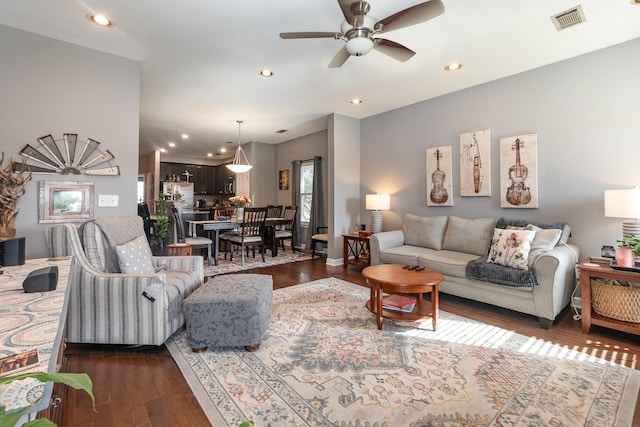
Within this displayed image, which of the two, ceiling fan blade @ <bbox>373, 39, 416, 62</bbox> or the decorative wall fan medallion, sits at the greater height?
ceiling fan blade @ <bbox>373, 39, 416, 62</bbox>

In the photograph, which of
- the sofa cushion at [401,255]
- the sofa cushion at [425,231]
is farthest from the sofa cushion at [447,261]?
the sofa cushion at [425,231]

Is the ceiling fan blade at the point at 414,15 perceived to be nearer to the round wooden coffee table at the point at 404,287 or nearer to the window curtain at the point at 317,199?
the round wooden coffee table at the point at 404,287

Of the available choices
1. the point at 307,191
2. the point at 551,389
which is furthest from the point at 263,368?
the point at 307,191

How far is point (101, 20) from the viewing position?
2.52 meters

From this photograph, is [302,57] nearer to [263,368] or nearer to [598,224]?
[263,368]

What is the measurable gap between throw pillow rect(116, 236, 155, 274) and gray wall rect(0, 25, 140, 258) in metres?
0.88

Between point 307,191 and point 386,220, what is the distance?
2.35 metres

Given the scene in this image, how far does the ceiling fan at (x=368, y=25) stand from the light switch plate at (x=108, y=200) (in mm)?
2415

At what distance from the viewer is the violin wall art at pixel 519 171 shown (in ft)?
11.3

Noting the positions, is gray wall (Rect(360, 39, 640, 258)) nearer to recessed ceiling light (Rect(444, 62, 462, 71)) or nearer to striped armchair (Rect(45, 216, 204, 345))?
recessed ceiling light (Rect(444, 62, 462, 71))

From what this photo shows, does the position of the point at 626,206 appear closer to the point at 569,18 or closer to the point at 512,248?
the point at 512,248

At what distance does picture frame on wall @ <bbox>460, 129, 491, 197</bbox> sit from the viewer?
3.83m

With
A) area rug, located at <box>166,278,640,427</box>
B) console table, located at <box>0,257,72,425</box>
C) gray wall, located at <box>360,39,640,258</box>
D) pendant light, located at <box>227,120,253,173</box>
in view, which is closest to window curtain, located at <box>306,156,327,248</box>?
pendant light, located at <box>227,120,253,173</box>

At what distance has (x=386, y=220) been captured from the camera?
5137 millimetres
